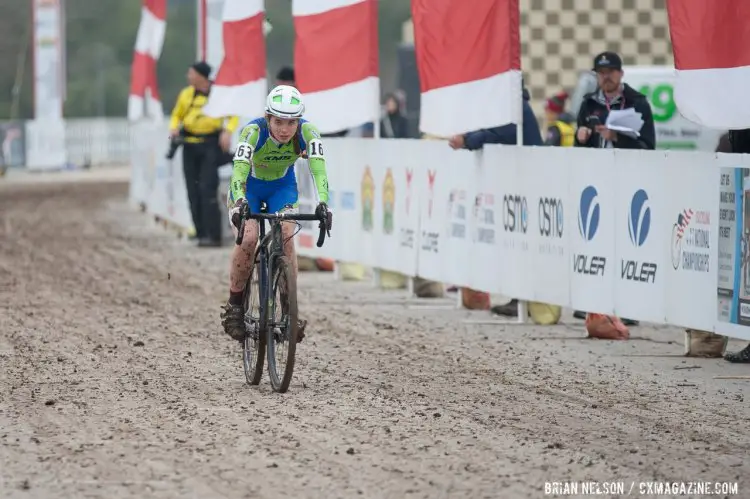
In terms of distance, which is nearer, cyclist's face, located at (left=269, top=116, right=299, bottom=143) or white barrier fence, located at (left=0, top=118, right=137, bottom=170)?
cyclist's face, located at (left=269, top=116, right=299, bottom=143)

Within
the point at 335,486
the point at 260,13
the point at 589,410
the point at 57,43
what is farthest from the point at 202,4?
the point at 57,43

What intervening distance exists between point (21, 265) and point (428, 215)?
5.78 m

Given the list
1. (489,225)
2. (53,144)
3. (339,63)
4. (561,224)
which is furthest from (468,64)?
(53,144)

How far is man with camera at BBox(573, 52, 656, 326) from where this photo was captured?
1357cm

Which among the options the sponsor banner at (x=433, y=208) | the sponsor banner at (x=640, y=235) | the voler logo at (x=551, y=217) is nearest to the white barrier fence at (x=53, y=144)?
the sponsor banner at (x=433, y=208)

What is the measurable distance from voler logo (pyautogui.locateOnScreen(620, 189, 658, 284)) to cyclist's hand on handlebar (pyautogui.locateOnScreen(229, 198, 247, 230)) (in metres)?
3.51

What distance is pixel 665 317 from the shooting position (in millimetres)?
11961

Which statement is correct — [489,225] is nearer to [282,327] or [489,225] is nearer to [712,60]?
[712,60]

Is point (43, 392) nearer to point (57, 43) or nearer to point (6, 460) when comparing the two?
point (6, 460)

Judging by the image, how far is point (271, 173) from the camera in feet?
34.7

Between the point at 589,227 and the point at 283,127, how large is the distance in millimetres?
3527

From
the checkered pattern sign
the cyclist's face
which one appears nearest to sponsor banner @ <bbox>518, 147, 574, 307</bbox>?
the cyclist's face

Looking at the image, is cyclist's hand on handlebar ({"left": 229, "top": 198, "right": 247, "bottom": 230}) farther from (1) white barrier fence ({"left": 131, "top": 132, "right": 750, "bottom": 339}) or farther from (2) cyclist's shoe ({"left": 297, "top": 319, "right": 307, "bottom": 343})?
(1) white barrier fence ({"left": 131, "top": 132, "right": 750, "bottom": 339})

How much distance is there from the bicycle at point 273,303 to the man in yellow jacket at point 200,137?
1085 centimetres
